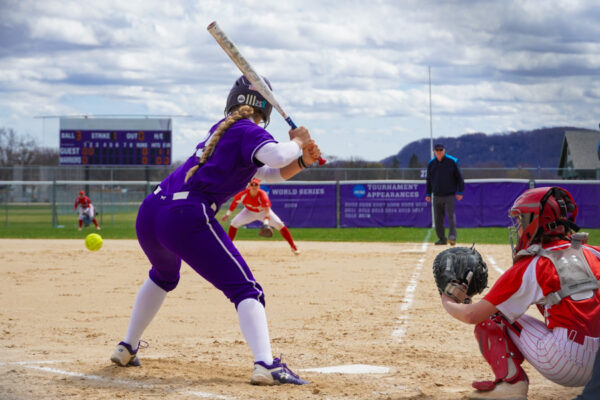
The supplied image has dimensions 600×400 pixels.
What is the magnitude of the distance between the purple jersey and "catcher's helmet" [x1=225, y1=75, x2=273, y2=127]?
0.88ft

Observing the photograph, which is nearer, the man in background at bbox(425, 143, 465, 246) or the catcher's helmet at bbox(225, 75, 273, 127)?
the catcher's helmet at bbox(225, 75, 273, 127)

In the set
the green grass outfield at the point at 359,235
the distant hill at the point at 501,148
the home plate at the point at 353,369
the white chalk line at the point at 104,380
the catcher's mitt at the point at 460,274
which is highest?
the distant hill at the point at 501,148

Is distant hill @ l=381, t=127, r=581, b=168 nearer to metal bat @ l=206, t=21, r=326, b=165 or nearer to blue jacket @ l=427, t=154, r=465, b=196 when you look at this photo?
blue jacket @ l=427, t=154, r=465, b=196

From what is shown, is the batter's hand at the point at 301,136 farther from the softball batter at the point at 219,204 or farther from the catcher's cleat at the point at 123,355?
the catcher's cleat at the point at 123,355

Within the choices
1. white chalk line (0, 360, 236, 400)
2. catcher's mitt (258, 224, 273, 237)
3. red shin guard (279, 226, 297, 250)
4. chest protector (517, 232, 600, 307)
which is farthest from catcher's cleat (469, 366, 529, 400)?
catcher's mitt (258, 224, 273, 237)

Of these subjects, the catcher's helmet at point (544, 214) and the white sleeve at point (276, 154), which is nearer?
the catcher's helmet at point (544, 214)

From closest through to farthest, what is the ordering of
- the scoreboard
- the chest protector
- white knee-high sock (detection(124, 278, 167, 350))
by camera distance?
the chest protector < white knee-high sock (detection(124, 278, 167, 350)) < the scoreboard

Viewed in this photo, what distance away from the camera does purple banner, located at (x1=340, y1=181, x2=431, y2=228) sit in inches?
962

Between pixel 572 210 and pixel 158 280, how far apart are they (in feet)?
9.09

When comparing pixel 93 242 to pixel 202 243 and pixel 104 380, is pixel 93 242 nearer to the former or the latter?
pixel 104 380

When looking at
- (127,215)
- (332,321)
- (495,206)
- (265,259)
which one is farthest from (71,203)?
(332,321)

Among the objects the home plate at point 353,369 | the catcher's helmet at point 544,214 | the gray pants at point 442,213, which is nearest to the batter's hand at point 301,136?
the catcher's helmet at point 544,214

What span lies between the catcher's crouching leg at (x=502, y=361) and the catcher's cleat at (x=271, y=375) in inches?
45.4

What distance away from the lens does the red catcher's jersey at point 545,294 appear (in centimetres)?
373
